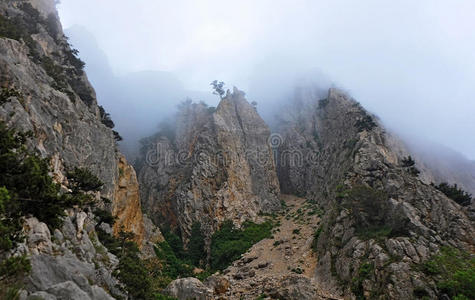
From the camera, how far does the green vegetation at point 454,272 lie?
19.9 m

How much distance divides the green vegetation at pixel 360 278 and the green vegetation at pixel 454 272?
158 inches

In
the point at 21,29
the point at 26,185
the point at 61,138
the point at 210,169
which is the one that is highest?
the point at 21,29

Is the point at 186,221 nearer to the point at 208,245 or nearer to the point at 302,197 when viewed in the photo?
the point at 208,245

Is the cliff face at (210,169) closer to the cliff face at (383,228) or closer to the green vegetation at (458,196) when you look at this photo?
the cliff face at (383,228)

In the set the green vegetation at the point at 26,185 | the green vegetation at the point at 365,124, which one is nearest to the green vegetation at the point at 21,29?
the green vegetation at the point at 26,185

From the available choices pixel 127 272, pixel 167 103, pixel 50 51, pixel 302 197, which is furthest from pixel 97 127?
pixel 167 103

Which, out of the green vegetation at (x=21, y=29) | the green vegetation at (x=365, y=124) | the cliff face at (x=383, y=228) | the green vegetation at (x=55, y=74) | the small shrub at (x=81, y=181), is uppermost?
the green vegetation at (x=21, y=29)

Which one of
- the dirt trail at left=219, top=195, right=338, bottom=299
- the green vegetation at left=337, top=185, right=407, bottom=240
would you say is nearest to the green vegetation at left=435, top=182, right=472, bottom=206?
the green vegetation at left=337, top=185, right=407, bottom=240

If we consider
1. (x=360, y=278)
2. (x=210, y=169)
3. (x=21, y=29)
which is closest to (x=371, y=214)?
(x=360, y=278)

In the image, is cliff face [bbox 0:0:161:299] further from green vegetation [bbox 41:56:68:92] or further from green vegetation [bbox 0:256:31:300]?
green vegetation [bbox 0:256:31:300]

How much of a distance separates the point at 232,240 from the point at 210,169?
14.1 meters

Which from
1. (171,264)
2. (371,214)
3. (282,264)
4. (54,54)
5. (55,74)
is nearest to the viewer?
(371,214)

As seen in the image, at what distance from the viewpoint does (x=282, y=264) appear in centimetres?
3475

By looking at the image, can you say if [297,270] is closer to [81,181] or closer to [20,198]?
[81,181]
